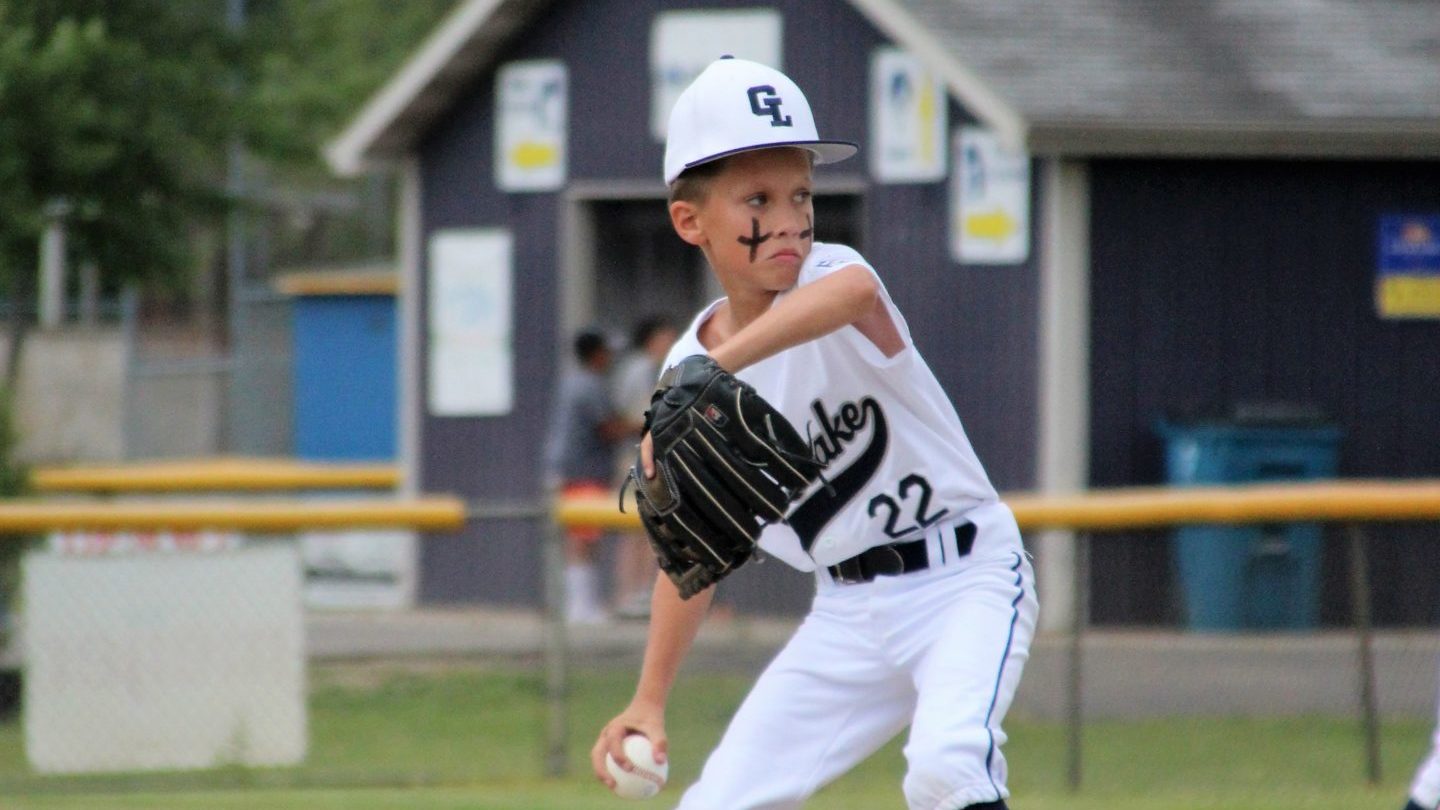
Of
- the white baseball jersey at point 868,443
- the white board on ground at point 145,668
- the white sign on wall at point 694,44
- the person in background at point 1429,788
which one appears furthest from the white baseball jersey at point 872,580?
the white sign on wall at point 694,44

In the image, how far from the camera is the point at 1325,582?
8.05 meters

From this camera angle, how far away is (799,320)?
3742 millimetres

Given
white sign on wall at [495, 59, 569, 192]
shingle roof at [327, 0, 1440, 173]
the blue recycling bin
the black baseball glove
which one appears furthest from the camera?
white sign on wall at [495, 59, 569, 192]

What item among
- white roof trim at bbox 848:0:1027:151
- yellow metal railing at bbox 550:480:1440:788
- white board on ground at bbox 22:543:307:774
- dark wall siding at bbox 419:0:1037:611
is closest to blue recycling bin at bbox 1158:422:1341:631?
yellow metal railing at bbox 550:480:1440:788

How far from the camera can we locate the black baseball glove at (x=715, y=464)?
3711mm

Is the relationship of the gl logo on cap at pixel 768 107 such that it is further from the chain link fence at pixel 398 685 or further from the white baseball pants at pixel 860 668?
the chain link fence at pixel 398 685

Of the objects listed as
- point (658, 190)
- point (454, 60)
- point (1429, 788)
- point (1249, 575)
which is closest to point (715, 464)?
point (1429, 788)

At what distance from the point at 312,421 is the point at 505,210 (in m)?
6.99

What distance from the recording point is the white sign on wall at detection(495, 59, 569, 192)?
1490cm

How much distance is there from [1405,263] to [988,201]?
271 cm

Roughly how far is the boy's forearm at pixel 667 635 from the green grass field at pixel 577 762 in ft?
11.2

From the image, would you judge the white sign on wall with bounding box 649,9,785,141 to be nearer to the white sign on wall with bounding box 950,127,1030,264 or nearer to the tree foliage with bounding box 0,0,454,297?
the white sign on wall with bounding box 950,127,1030,264

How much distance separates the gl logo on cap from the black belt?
0.89 meters

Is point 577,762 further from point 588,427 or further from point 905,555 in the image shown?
point 905,555
